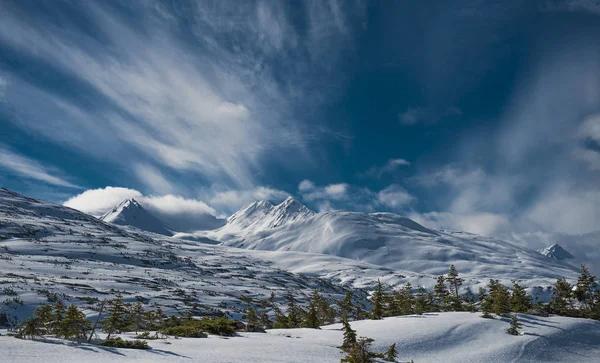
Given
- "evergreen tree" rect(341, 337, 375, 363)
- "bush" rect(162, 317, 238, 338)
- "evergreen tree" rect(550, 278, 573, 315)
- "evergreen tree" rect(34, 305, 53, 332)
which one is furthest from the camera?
"evergreen tree" rect(550, 278, 573, 315)

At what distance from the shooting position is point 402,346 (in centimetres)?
2864

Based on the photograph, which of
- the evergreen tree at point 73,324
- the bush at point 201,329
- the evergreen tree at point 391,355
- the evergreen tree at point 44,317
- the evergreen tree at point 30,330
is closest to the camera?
the evergreen tree at point 30,330

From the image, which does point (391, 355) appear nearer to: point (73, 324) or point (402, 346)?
point (402, 346)

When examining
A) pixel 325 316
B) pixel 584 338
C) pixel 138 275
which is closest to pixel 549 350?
pixel 584 338

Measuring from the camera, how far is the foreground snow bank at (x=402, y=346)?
58.2 feet

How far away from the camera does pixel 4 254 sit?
154 meters

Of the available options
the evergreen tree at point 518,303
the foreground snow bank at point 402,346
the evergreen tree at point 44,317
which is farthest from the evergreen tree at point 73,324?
the evergreen tree at point 518,303

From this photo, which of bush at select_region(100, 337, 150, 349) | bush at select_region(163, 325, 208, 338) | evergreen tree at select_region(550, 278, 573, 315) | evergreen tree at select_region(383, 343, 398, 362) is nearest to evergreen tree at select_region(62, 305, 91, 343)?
bush at select_region(100, 337, 150, 349)

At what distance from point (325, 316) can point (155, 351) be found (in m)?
60.4

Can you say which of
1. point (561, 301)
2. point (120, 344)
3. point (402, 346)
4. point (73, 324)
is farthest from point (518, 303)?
point (73, 324)

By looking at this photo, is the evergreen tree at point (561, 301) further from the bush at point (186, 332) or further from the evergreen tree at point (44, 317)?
the evergreen tree at point (44, 317)

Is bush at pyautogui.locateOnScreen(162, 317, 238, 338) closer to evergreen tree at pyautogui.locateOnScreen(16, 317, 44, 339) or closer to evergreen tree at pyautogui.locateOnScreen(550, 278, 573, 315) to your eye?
evergreen tree at pyautogui.locateOnScreen(16, 317, 44, 339)

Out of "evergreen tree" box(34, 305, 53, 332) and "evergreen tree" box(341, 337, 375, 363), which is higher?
"evergreen tree" box(34, 305, 53, 332)

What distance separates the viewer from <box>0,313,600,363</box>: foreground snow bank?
17.7m
